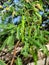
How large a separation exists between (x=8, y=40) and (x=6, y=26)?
154 millimetres

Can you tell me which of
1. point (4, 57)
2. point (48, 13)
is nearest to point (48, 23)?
point (48, 13)

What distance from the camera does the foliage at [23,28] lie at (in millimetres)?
2217

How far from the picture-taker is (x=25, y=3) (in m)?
2.49

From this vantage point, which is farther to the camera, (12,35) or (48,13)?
(48,13)

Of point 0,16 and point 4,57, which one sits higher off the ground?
point 0,16

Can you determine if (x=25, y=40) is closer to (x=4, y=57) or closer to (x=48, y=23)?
(x=4, y=57)

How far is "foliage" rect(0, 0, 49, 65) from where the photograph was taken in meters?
2.22

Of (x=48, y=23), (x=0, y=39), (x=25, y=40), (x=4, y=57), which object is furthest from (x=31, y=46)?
(x=48, y=23)

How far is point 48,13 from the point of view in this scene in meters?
2.93

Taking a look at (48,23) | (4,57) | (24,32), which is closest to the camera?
(24,32)

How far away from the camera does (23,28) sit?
219cm

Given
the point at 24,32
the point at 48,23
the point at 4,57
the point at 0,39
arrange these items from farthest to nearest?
the point at 48,23, the point at 4,57, the point at 0,39, the point at 24,32

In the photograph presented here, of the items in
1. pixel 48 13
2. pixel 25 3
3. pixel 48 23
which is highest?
pixel 25 3

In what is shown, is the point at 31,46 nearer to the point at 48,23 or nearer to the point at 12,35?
the point at 12,35
